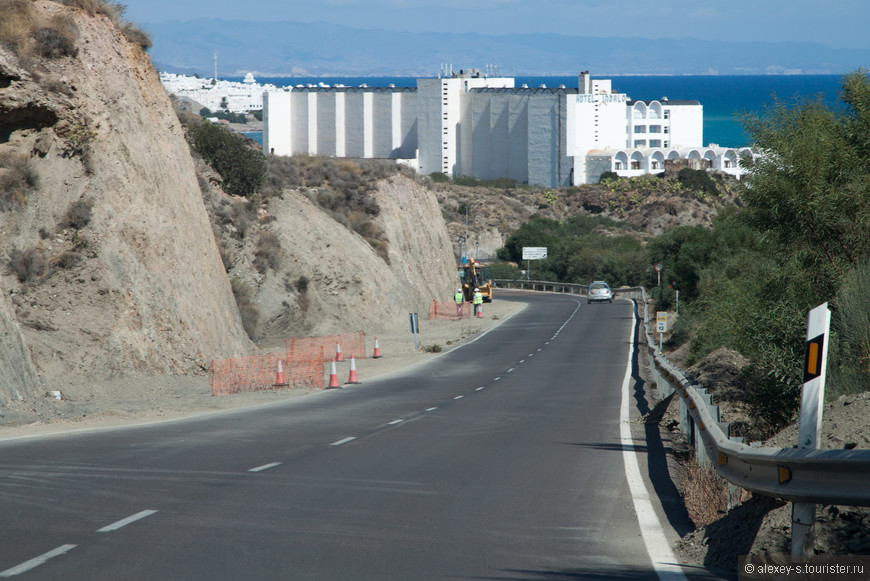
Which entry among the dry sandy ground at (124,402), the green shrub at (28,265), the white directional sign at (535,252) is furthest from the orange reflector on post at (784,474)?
the white directional sign at (535,252)

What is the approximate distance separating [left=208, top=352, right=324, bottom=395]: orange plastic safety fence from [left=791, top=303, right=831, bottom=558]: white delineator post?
62.0ft

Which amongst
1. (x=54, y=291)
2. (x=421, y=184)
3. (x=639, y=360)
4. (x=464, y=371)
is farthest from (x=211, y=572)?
(x=421, y=184)

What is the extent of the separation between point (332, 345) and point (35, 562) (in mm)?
32912

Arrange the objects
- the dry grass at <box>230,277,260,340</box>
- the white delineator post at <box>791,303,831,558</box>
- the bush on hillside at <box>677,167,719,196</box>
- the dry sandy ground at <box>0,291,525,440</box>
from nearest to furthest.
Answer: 1. the white delineator post at <box>791,303,831,558</box>
2. the dry sandy ground at <box>0,291,525,440</box>
3. the dry grass at <box>230,277,260,340</box>
4. the bush on hillside at <box>677,167,719,196</box>

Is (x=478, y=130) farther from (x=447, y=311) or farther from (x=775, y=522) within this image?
(x=775, y=522)

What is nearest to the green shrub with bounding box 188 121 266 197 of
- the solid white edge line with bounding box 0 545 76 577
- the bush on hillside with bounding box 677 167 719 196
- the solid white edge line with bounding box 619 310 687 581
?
the solid white edge line with bounding box 619 310 687 581

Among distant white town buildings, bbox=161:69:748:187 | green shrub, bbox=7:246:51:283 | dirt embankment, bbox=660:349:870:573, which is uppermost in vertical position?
distant white town buildings, bbox=161:69:748:187

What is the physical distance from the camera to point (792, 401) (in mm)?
14516

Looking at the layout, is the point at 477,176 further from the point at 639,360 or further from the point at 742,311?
the point at 742,311

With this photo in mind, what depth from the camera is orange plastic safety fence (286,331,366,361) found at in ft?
124

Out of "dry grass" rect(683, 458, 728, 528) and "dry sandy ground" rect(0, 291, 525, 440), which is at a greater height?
"dry grass" rect(683, 458, 728, 528)

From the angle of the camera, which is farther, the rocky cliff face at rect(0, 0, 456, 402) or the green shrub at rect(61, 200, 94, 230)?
the green shrub at rect(61, 200, 94, 230)

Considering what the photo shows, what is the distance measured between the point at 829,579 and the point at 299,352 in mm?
32566

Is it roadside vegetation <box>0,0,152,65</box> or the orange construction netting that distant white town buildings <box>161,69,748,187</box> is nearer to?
the orange construction netting
